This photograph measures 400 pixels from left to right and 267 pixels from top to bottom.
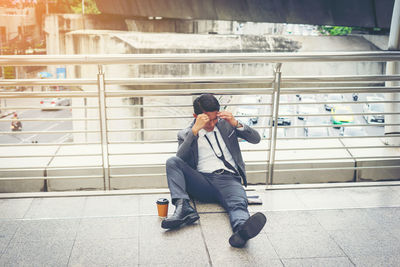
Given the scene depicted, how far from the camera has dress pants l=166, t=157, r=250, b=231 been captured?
11.7ft

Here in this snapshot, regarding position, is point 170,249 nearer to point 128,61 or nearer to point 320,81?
point 128,61

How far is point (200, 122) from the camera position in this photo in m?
3.58

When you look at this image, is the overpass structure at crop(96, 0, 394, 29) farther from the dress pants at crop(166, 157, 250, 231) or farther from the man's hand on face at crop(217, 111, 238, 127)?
the dress pants at crop(166, 157, 250, 231)

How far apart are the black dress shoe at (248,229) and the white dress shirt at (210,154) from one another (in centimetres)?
85

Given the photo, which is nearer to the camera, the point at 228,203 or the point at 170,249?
the point at 170,249

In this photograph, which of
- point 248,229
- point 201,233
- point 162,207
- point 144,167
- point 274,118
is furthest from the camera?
point 144,167

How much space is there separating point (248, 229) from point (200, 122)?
1.07m

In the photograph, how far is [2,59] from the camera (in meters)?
3.75

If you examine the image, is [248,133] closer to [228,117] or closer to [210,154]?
[228,117]

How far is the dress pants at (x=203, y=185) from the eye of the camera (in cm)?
357

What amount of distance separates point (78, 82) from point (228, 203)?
1.86 meters

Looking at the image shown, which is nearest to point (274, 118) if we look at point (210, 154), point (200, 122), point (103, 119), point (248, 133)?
point (248, 133)

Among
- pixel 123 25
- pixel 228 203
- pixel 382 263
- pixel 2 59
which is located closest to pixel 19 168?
pixel 2 59

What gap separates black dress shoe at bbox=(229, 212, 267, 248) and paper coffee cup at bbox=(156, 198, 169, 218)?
749mm
